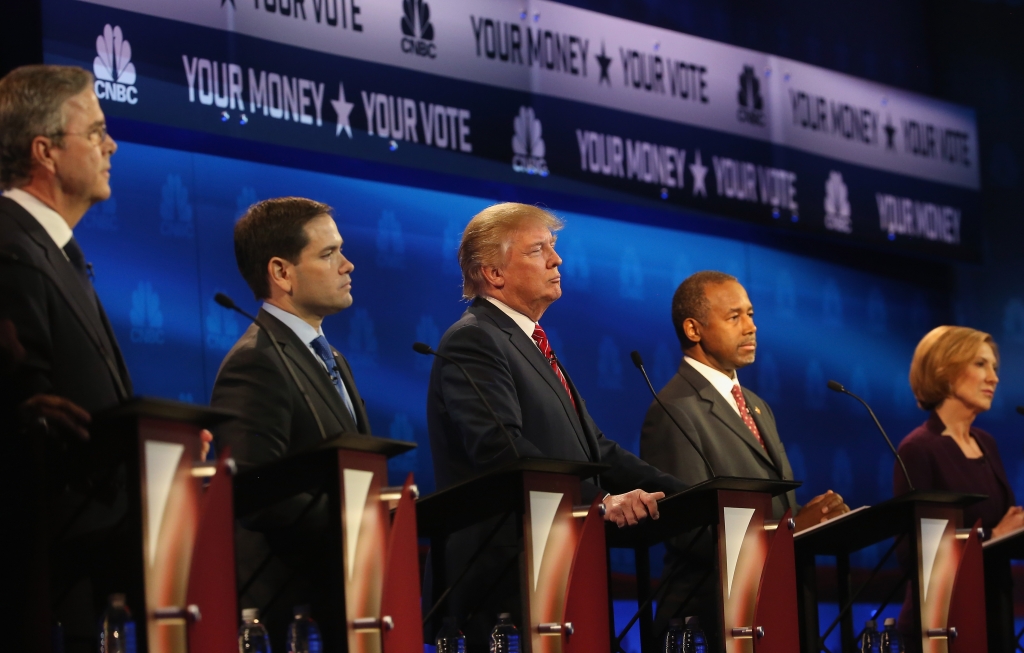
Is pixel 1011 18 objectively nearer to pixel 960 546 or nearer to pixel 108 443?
pixel 960 546

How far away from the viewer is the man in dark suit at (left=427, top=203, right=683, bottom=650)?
357cm

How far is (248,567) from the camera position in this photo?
10.5 ft

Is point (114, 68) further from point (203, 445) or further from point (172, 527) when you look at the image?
point (172, 527)

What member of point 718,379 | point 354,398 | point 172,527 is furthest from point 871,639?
point 172,527

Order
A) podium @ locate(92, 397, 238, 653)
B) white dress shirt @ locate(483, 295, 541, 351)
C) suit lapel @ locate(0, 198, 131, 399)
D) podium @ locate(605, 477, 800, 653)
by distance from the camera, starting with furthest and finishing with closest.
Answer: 1. white dress shirt @ locate(483, 295, 541, 351)
2. podium @ locate(605, 477, 800, 653)
3. suit lapel @ locate(0, 198, 131, 399)
4. podium @ locate(92, 397, 238, 653)

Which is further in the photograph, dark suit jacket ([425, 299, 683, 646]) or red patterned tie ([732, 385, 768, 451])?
red patterned tie ([732, 385, 768, 451])

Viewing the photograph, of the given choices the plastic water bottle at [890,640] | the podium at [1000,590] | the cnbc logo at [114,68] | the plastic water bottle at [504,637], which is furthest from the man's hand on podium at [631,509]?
the cnbc logo at [114,68]

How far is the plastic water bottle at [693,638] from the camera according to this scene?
3811 mm

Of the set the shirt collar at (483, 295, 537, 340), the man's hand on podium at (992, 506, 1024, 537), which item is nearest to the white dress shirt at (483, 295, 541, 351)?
the shirt collar at (483, 295, 537, 340)

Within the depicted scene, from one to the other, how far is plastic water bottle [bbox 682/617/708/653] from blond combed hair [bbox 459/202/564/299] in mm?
1213

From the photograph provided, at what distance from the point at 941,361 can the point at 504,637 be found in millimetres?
2997

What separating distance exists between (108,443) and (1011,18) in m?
7.54

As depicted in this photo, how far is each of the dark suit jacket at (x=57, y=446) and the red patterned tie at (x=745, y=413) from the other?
8.45 ft

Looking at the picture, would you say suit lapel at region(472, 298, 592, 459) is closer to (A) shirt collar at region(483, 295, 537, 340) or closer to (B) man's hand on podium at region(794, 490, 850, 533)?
(A) shirt collar at region(483, 295, 537, 340)
